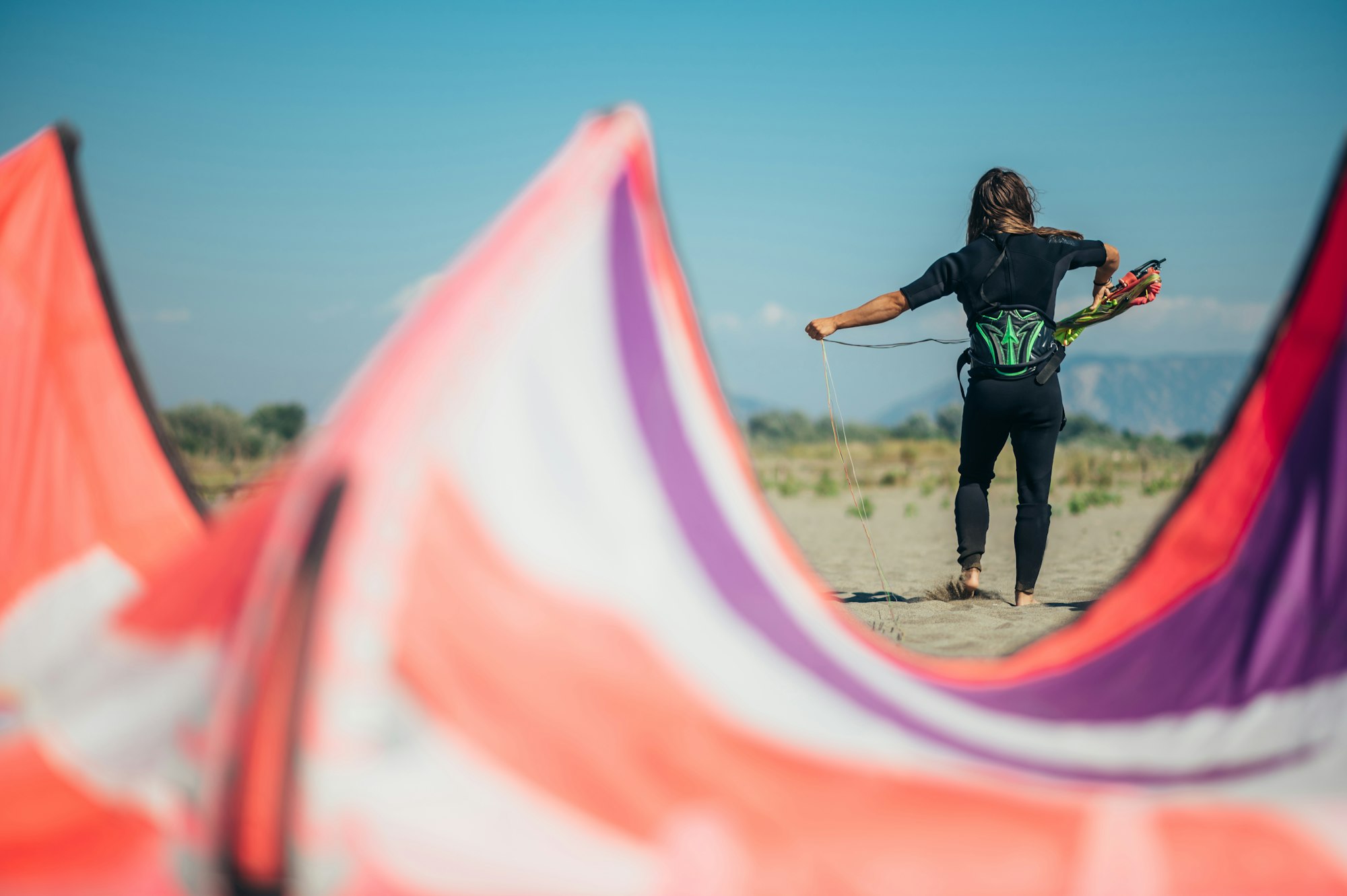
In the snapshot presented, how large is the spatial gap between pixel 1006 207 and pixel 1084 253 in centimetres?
38

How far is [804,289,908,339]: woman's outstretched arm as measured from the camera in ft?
13.4

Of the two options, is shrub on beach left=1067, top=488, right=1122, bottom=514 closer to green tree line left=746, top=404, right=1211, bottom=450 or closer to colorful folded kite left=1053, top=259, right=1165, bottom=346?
colorful folded kite left=1053, top=259, right=1165, bottom=346

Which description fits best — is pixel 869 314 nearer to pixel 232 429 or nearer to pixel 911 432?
pixel 232 429

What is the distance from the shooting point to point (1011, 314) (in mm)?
4102

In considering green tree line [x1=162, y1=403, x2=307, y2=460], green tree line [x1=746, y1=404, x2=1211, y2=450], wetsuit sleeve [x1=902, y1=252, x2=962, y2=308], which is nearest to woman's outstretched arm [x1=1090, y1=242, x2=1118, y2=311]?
wetsuit sleeve [x1=902, y1=252, x2=962, y2=308]

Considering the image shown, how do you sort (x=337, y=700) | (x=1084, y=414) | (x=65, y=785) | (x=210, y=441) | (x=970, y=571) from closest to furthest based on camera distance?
(x=337, y=700) < (x=65, y=785) < (x=970, y=571) < (x=210, y=441) < (x=1084, y=414)

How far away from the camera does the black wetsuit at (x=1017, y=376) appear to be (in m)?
4.11

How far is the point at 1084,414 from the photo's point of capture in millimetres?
45594

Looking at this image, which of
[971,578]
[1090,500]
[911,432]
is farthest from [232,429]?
[911,432]

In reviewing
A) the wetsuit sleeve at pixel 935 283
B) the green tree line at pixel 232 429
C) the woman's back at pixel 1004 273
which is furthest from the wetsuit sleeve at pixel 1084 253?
the green tree line at pixel 232 429

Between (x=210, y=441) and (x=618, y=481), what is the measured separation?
25.2 m

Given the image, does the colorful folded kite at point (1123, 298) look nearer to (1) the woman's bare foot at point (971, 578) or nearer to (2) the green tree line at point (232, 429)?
(1) the woman's bare foot at point (971, 578)

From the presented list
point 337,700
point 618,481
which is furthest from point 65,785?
point 618,481

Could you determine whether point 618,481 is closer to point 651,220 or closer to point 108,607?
point 651,220
